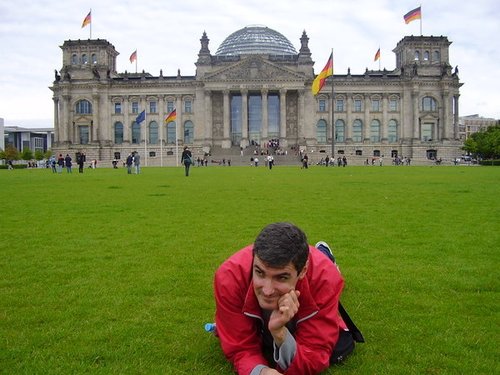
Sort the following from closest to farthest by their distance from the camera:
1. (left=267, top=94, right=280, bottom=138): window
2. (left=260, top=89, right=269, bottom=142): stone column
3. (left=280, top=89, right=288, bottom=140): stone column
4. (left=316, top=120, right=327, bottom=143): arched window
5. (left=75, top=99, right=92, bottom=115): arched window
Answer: (left=260, top=89, right=269, bottom=142): stone column → (left=280, top=89, right=288, bottom=140): stone column → (left=267, top=94, right=280, bottom=138): window → (left=316, top=120, right=327, bottom=143): arched window → (left=75, top=99, right=92, bottom=115): arched window

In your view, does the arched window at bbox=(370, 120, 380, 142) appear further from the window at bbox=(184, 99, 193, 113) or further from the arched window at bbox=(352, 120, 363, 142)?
the window at bbox=(184, 99, 193, 113)

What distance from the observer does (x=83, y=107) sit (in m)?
101

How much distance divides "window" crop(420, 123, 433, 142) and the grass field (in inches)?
3500

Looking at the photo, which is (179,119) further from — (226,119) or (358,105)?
(358,105)

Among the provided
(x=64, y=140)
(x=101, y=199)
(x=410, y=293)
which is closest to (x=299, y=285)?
(x=410, y=293)

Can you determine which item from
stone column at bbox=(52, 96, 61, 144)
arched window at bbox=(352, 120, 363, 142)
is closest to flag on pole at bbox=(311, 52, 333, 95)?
arched window at bbox=(352, 120, 363, 142)

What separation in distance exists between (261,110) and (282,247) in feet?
316

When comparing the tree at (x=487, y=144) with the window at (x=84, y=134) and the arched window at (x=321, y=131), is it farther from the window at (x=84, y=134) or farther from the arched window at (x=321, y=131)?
the window at (x=84, y=134)

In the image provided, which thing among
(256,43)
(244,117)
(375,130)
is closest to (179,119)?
(244,117)

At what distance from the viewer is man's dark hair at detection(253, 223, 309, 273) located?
4.13 m

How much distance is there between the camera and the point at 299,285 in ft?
15.3

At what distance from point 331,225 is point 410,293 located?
233 inches

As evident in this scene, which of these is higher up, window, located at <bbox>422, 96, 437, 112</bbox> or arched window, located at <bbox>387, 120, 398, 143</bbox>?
window, located at <bbox>422, 96, 437, 112</bbox>

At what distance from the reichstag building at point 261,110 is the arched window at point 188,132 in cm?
18
